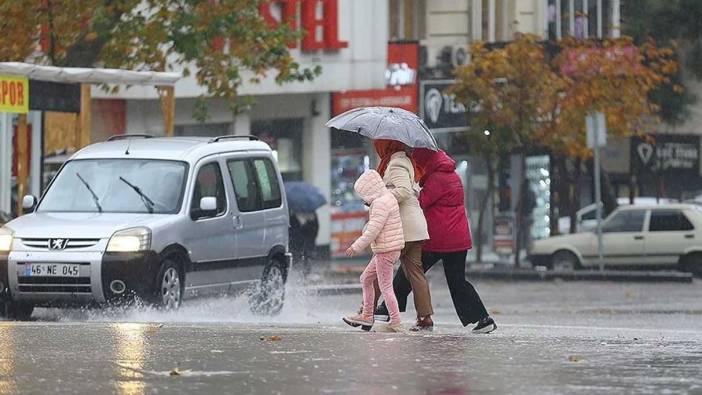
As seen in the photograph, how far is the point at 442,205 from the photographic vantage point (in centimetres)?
1475

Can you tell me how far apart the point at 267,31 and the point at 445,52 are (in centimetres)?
1698

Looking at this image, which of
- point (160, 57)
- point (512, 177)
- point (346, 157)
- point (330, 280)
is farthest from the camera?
point (512, 177)

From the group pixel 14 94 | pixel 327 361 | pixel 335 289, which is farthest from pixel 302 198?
pixel 327 361

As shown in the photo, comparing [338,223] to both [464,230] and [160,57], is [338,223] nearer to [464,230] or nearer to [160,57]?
[160,57]

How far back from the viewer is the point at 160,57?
2780cm

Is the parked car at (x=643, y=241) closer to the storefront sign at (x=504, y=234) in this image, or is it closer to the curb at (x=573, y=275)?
the curb at (x=573, y=275)

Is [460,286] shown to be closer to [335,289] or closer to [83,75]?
[83,75]

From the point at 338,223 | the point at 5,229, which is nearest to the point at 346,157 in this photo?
the point at 338,223

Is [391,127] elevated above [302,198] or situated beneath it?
elevated above

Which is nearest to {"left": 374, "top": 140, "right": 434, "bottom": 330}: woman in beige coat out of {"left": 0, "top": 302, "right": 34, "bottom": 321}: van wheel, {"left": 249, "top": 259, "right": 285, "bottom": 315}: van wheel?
{"left": 0, "top": 302, "right": 34, "bottom": 321}: van wheel

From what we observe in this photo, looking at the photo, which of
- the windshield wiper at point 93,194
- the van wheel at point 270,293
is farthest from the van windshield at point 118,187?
the van wheel at point 270,293

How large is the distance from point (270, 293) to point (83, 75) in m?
4.51

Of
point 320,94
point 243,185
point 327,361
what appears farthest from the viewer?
point 320,94

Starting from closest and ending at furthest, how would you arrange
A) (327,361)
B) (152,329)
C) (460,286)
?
(327,361), (152,329), (460,286)
